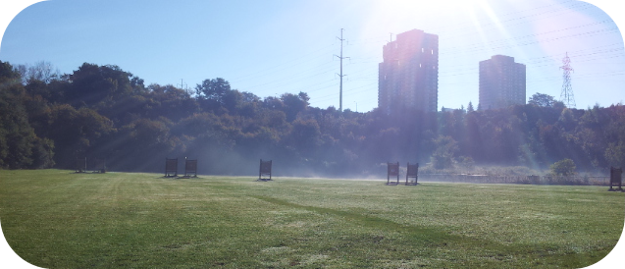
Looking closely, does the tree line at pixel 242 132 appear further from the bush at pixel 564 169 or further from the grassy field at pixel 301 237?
the grassy field at pixel 301 237

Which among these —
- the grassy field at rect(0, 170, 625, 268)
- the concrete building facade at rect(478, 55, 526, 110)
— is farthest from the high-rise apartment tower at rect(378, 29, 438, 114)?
the grassy field at rect(0, 170, 625, 268)

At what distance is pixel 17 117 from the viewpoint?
51.4 meters

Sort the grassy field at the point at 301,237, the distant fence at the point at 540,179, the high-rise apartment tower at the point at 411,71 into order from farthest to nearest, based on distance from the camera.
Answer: the high-rise apartment tower at the point at 411,71 → the distant fence at the point at 540,179 → the grassy field at the point at 301,237

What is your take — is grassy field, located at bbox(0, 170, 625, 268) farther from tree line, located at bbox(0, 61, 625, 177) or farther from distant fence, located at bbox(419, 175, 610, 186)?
tree line, located at bbox(0, 61, 625, 177)

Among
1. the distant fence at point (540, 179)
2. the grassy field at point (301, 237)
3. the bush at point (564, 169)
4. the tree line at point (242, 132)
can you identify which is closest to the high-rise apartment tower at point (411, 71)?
the tree line at point (242, 132)

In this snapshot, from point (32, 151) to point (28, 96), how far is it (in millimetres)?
11135

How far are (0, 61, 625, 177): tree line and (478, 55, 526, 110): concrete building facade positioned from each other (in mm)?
12285

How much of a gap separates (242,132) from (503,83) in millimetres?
56366

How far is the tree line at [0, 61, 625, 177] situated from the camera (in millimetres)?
57156

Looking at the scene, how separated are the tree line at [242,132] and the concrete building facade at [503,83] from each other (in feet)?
40.3

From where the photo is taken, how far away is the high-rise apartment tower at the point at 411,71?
88688mm

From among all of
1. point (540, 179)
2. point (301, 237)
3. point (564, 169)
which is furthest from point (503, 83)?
point (301, 237)

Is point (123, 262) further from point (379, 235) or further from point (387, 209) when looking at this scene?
point (387, 209)

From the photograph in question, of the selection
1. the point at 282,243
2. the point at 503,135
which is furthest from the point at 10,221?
the point at 503,135
